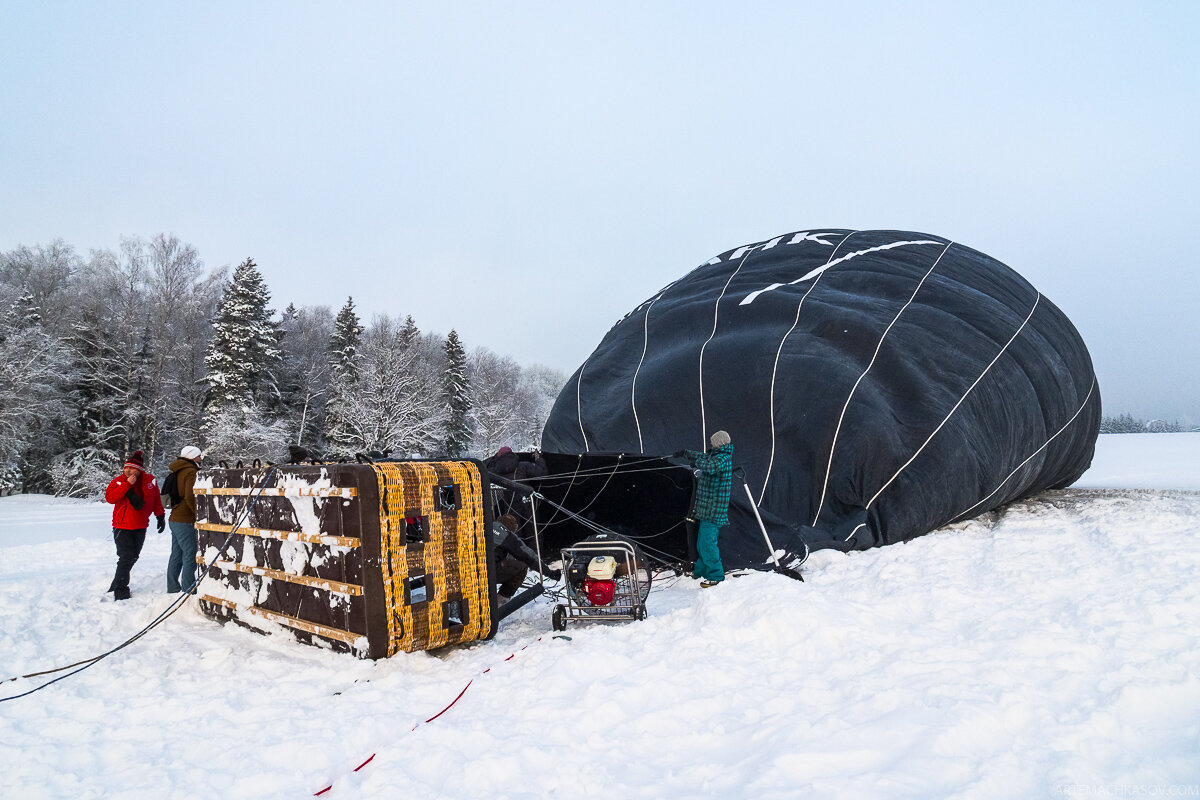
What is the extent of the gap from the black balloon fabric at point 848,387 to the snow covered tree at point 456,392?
1020 inches

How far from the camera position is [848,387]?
686 cm

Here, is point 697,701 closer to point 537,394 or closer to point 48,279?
point 48,279

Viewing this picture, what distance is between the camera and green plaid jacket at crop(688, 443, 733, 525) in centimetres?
522

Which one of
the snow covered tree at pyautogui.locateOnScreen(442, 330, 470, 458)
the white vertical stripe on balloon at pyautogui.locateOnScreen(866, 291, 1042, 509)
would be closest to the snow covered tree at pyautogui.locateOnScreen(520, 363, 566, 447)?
the snow covered tree at pyautogui.locateOnScreen(442, 330, 470, 458)

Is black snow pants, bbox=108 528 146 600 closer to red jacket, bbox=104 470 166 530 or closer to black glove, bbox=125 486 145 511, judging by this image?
red jacket, bbox=104 470 166 530

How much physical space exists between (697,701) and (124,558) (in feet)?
15.9

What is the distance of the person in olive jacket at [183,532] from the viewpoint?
18.7 ft

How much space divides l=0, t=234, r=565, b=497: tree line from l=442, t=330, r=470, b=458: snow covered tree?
2060 millimetres

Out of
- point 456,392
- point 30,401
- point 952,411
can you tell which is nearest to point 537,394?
point 456,392

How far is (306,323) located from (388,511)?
Answer: 1477 inches

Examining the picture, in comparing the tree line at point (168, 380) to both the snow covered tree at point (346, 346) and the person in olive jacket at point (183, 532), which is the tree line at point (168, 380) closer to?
the snow covered tree at point (346, 346)

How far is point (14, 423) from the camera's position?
65.8ft

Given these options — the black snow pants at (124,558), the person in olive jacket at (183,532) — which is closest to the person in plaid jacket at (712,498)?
the person in olive jacket at (183,532)

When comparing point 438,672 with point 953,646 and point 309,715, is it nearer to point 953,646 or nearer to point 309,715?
point 309,715
